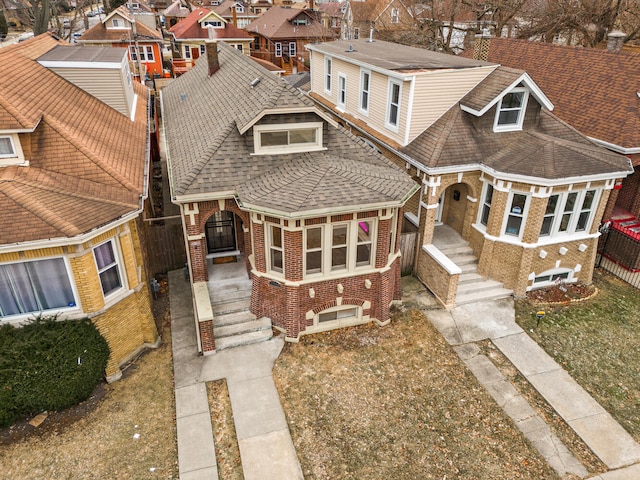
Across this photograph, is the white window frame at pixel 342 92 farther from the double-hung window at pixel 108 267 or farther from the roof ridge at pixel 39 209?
the roof ridge at pixel 39 209

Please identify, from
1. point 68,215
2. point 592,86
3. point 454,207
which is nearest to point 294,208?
point 68,215

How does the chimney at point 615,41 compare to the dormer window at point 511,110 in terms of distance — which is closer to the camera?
the dormer window at point 511,110

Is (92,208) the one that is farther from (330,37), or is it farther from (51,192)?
(330,37)

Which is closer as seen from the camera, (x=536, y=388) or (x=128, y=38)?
(x=536, y=388)

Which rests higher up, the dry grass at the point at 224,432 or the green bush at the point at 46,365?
the green bush at the point at 46,365

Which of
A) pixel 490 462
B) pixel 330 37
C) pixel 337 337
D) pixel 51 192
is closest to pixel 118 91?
pixel 51 192

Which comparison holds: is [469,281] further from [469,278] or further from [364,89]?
[364,89]

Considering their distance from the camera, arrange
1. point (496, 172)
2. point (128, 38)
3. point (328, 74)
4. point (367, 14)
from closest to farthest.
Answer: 1. point (496, 172)
2. point (328, 74)
3. point (128, 38)
4. point (367, 14)

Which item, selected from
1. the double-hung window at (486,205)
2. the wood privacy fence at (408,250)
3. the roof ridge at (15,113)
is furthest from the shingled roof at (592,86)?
the roof ridge at (15,113)
